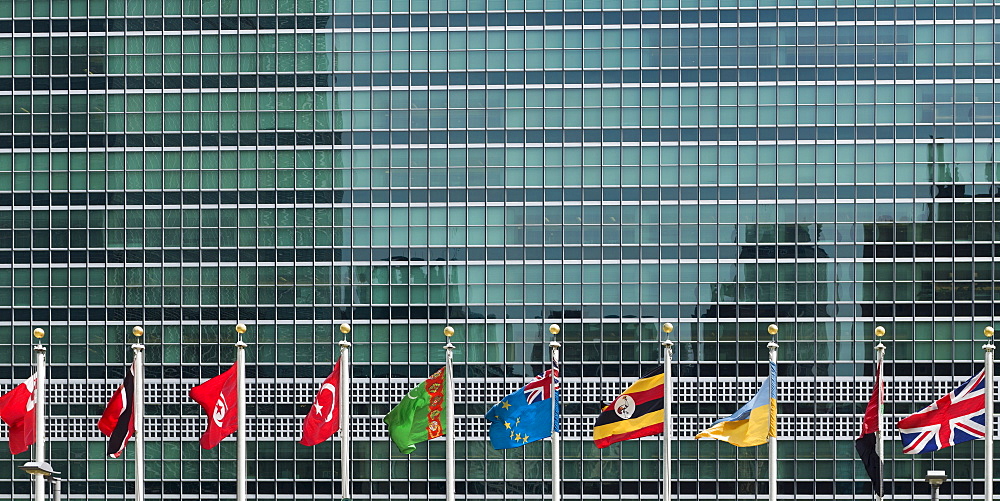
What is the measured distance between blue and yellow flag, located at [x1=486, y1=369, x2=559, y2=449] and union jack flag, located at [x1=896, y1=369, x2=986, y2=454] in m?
13.0

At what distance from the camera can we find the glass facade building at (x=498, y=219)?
69.9 meters

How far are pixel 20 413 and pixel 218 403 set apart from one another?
7626 millimetres

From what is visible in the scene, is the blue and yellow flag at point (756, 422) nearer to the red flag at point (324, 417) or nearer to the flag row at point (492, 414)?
the flag row at point (492, 414)

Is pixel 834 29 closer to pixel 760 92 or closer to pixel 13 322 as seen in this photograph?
pixel 760 92

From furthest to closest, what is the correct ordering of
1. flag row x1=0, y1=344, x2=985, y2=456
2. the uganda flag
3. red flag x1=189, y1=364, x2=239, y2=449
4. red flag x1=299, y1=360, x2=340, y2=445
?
red flag x1=299, y1=360, x2=340, y2=445, red flag x1=189, y1=364, x2=239, y2=449, the uganda flag, flag row x1=0, y1=344, x2=985, y2=456

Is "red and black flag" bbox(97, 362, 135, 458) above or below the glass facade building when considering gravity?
below

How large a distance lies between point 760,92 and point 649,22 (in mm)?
6920

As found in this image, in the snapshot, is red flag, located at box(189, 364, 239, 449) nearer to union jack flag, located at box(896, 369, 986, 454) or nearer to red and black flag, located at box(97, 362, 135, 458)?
red and black flag, located at box(97, 362, 135, 458)

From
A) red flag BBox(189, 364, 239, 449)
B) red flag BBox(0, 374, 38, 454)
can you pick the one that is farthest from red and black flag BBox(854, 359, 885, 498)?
red flag BBox(0, 374, 38, 454)

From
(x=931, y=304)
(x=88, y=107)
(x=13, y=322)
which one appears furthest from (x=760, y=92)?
(x=13, y=322)

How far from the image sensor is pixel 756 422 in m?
50.2

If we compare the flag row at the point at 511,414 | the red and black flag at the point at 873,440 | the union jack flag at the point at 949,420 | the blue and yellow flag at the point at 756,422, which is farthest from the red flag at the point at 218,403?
the union jack flag at the point at 949,420

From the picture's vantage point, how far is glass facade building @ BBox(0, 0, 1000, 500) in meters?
69.9

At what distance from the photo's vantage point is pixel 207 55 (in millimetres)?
71938
